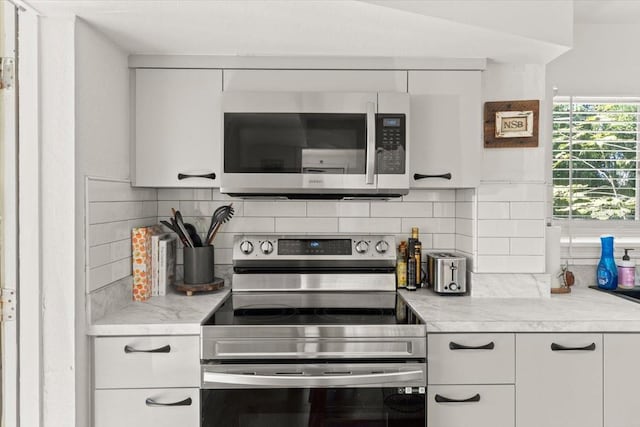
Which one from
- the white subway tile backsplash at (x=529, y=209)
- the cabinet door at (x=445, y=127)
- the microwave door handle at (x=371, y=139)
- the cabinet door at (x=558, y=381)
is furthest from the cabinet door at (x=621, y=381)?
the microwave door handle at (x=371, y=139)

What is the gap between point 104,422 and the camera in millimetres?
1784

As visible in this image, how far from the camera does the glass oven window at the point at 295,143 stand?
2104 mm

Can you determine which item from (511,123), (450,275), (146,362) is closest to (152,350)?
(146,362)

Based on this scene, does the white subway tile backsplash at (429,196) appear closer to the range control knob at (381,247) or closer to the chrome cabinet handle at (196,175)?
the range control knob at (381,247)

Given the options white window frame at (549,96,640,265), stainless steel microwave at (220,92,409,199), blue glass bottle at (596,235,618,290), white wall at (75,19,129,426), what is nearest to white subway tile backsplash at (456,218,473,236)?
stainless steel microwave at (220,92,409,199)

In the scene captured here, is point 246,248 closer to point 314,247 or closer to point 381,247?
point 314,247

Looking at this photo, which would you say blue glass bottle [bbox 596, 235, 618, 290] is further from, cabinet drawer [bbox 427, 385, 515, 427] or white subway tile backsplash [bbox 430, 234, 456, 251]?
cabinet drawer [bbox 427, 385, 515, 427]

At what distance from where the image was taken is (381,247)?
2455mm

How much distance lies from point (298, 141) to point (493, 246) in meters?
1.03

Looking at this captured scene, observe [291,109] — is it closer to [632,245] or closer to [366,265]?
[366,265]

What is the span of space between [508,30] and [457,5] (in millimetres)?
246

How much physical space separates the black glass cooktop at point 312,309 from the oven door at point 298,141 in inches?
20.3

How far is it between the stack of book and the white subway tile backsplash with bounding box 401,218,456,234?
1187 millimetres

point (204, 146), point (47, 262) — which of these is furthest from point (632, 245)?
point (47, 262)
